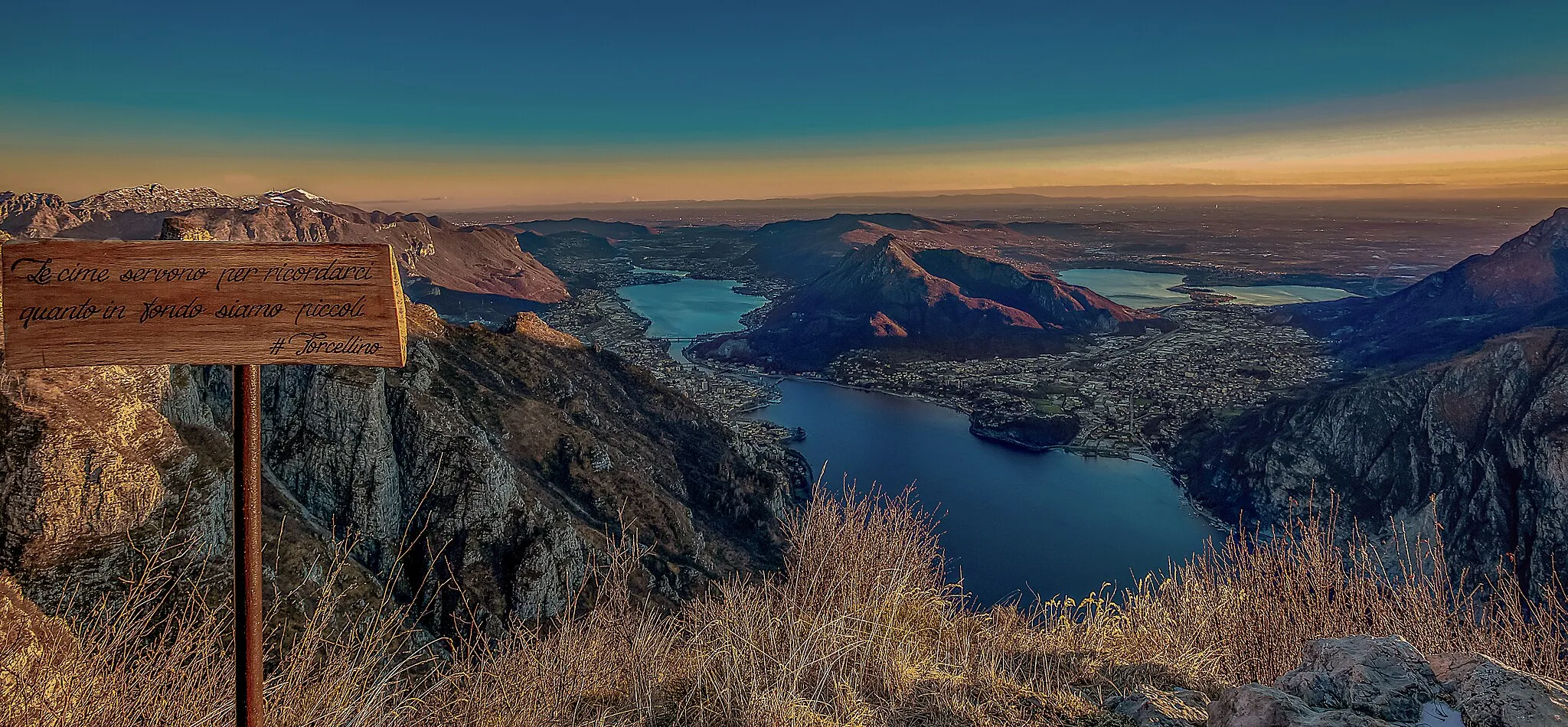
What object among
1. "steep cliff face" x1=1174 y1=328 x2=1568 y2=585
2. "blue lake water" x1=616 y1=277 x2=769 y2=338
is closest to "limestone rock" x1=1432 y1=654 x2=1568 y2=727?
"steep cliff face" x1=1174 y1=328 x2=1568 y2=585

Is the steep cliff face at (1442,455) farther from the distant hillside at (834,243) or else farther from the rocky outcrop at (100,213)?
the distant hillside at (834,243)

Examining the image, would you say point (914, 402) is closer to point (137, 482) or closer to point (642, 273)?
point (137, 482)


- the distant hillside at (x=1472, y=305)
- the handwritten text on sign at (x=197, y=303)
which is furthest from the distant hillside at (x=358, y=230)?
the distant hillside at (x=1472, y=305)

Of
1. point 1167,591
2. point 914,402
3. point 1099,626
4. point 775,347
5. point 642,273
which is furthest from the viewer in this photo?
point 642,273

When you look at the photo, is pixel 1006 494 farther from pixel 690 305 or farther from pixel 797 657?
pixel 690 305

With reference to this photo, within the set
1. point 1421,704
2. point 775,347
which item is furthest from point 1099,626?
point 775,347

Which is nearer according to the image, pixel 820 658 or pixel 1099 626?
pixel 820 658
